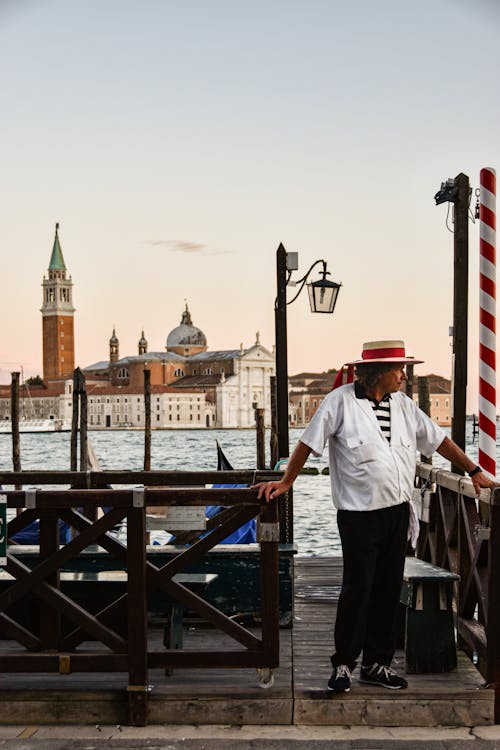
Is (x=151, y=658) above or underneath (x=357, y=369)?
underneath

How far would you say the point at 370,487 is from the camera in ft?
14.5

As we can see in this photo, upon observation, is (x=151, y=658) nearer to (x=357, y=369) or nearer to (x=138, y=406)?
(x=357, y=369)

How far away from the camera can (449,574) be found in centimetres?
488

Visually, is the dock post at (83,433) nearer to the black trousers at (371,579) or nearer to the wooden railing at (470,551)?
the wooden railing at (470,551)

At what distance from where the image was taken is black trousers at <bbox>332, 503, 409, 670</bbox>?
176 inches

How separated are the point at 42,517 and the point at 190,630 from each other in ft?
5.18

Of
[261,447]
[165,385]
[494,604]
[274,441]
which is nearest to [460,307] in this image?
[494,604]

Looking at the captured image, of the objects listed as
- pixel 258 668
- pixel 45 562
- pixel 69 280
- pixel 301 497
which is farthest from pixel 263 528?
pixel 69 280

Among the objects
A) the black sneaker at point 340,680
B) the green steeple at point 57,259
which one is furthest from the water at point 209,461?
the green steeple at point 57,259

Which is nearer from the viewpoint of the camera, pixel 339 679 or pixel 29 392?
pixel 339 679

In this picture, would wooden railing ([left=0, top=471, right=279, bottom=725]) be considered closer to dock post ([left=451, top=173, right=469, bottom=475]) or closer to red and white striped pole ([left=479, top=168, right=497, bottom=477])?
red and white striped pole ([left=479, top=168, right=497, bottom=477])

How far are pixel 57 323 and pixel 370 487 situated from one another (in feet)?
493

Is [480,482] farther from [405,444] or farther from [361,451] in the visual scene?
[361,451]

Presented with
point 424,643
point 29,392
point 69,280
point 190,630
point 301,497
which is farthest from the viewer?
point 69,280
